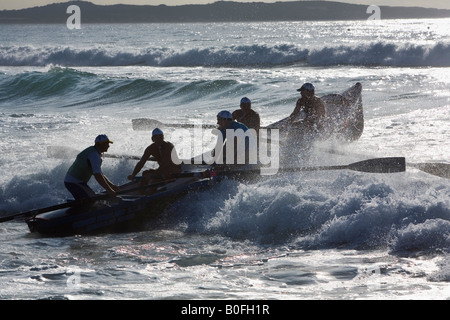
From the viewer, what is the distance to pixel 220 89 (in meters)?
27.0

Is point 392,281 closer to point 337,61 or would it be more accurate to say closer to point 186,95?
point 186,95

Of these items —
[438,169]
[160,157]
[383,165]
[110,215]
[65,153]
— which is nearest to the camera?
[110,215]

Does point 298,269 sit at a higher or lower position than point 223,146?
lower

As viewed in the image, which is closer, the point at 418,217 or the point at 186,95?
the point at 418,217

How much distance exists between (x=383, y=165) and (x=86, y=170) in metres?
4.86

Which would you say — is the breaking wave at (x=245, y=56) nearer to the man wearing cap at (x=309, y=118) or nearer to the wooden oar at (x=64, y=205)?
the man wearing cap at (x=309, y=118)

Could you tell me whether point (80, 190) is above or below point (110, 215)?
above

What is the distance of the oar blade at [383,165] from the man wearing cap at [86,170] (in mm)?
4134

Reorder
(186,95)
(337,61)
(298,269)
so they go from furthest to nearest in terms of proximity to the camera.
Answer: (337,61)
(186,95)
(298,269)

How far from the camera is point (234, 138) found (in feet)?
37.6

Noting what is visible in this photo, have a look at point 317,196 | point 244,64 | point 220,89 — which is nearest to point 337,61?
point 244,64

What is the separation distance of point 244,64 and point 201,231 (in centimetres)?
3099

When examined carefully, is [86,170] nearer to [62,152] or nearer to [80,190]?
[80,190]

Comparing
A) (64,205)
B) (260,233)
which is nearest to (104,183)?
(64,205)
